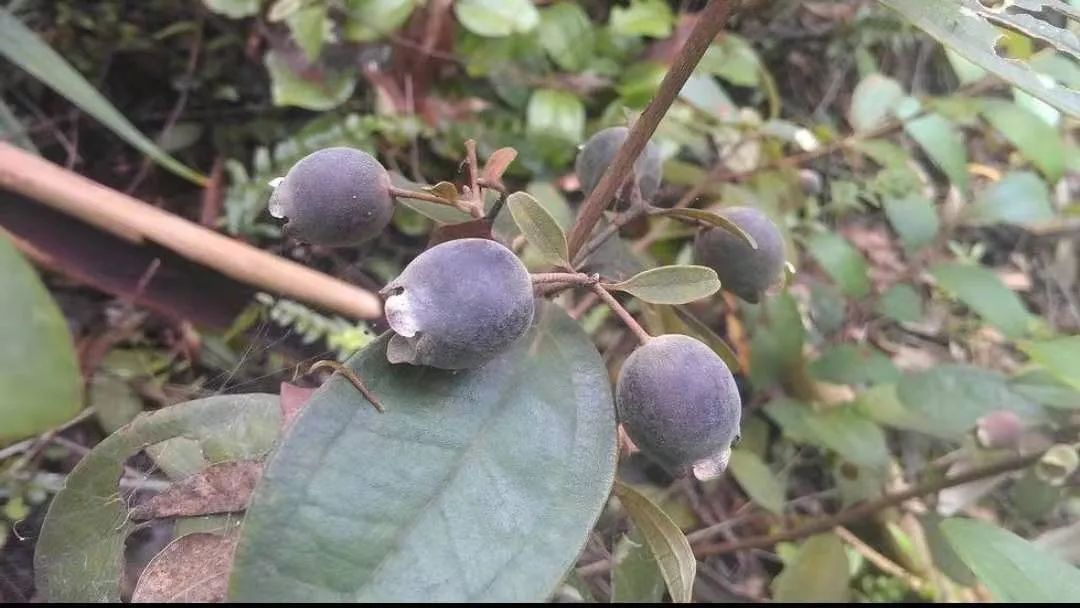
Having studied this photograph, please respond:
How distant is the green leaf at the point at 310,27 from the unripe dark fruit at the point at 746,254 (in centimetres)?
78

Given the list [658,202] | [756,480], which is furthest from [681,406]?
[658,202]

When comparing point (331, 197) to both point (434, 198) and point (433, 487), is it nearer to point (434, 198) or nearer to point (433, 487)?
point (434, 198)

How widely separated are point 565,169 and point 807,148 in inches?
15.5

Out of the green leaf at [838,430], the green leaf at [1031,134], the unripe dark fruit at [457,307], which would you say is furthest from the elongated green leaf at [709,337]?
the green leaf at [1031,134]

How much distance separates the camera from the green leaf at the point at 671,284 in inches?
22.7

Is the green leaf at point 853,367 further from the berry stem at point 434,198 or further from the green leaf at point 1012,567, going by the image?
the berry stem at point 434,198

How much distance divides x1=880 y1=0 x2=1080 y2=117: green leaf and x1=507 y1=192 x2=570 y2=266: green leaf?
0.25 metres

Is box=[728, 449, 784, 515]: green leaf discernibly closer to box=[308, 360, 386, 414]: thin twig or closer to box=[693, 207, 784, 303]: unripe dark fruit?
box=[693, 207, 784, 303]: unripe dark fruit

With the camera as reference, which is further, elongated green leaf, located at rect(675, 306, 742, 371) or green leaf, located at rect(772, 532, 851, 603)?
green leaf, located at rect(772, 532, 851, 603)

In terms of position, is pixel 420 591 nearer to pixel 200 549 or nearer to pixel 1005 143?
pixel 200 549

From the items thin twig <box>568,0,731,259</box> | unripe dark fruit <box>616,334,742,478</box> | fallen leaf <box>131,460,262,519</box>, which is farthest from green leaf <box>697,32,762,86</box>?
fallen leaf <box>131,460,262,519</box>

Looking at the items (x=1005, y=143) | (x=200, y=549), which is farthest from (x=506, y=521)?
(x=1005, y=143)

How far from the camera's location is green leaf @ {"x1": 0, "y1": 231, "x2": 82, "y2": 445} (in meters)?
0.38

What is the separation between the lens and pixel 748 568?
1.29m
